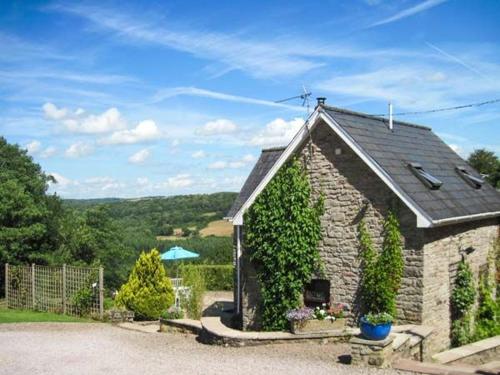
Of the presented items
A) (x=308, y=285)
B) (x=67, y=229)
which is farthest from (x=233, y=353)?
(x=67, y=229)

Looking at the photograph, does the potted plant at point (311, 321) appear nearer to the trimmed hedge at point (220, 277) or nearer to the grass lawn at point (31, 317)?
the grass lawn at point (31, 317)

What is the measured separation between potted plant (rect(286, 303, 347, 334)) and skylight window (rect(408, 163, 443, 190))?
172 inches

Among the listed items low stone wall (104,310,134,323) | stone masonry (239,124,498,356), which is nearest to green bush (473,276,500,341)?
stone masonry (239,124,498,356)

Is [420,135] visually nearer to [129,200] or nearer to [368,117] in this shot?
[368,117]

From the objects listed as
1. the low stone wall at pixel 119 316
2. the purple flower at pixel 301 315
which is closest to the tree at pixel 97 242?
the low stone wall at pixel 119 316

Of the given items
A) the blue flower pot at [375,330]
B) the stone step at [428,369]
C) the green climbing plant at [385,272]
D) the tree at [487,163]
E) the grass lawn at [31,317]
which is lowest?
the grass lawn at [31,317]

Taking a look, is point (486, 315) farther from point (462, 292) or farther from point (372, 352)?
point (372, 352)

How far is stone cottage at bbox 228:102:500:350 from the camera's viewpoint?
43.5ft

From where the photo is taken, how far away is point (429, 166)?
54.1 ft

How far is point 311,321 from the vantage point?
13.1m

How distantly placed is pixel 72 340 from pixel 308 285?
6524mm

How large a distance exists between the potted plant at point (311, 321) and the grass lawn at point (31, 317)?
828 centimetres

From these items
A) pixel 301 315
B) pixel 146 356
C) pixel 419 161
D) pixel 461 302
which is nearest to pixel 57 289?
pixel 146 356

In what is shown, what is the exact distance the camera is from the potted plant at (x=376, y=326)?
34.2ft
